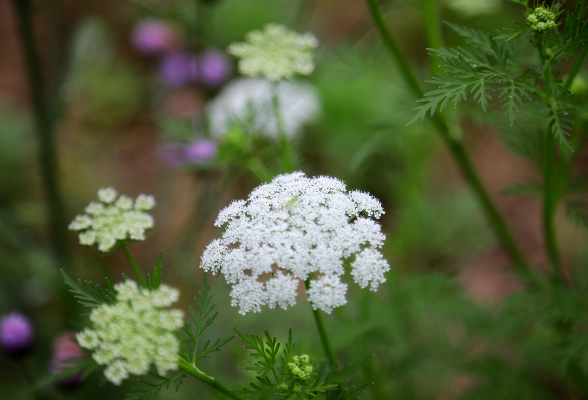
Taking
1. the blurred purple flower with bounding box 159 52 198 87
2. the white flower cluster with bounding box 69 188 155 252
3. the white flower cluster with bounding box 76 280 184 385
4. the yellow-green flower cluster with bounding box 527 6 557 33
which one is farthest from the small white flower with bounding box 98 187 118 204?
the blurred purple flower with bounding box 159 52 198 87

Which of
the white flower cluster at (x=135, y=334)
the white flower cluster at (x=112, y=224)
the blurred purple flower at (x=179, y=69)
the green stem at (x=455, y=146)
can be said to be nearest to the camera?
the white flower cluster at (x=135, y=334)

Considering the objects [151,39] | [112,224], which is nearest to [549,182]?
[112,224]

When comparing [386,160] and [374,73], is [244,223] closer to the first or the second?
[374,73]

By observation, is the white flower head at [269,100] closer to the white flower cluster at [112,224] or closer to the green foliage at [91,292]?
the white flower cluster at [112,224]

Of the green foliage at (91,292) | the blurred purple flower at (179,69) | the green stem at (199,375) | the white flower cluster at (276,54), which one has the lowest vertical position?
the green stem at (199,375)

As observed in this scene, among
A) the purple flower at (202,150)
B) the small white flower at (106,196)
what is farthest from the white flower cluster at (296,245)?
the purple flower at (202,150)

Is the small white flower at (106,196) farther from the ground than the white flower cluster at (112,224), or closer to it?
farther from the ground

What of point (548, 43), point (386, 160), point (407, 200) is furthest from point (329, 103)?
point (548, 43)
